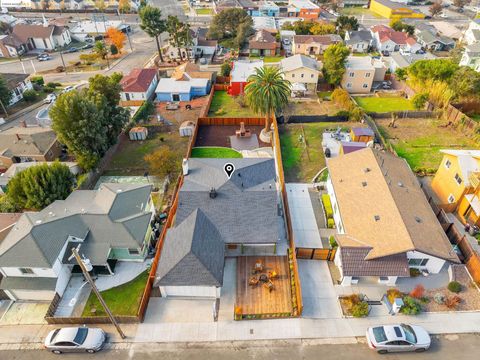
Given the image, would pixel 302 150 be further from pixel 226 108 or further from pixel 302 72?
pixel 302 72

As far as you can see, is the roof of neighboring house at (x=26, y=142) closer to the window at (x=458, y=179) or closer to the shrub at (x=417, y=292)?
the shrub at (x=417, y=292)

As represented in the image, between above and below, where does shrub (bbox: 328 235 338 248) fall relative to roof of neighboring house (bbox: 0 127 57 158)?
below

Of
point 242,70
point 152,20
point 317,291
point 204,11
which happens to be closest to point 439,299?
point 317,291

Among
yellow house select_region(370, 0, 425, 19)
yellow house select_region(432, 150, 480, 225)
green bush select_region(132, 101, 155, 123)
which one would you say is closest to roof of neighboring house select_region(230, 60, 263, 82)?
green bush select_region(132, 101, 155, 123)

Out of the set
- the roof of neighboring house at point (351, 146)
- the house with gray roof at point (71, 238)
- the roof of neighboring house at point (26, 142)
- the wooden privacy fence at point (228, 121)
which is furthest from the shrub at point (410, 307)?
the roof of neighboring house at point (26, 142)

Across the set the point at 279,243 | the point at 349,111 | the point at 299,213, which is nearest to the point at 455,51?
the point at 349,111

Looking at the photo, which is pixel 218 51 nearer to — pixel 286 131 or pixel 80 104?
pixel 286 131

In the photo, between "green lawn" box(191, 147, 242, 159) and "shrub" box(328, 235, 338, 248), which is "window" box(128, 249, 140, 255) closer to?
"shrub" box(328, 235, 338, 248)
